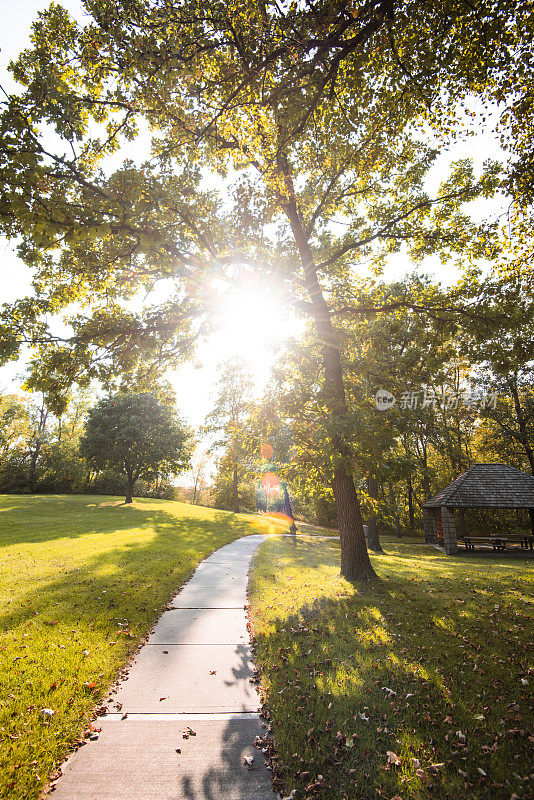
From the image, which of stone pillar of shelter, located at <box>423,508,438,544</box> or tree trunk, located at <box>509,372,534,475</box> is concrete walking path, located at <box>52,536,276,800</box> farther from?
tree trunk, located at <box>509,372,534,475</box>

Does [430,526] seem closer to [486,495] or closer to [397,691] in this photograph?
[486,495]

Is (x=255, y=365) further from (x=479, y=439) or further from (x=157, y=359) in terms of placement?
(x=479, y=439)

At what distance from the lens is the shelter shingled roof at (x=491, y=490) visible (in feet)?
63.7

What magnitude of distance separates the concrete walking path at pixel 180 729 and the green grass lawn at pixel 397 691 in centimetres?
35

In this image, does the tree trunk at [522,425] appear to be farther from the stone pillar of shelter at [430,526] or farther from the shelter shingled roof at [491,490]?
the stone pillar of shelter at [430,526]

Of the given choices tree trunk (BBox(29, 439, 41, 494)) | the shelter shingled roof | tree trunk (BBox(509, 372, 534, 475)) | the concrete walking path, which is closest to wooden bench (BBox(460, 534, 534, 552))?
the shelter shingled roof

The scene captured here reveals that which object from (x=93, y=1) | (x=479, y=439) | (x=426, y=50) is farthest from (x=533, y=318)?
(x=479, y=439)

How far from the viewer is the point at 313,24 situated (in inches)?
193

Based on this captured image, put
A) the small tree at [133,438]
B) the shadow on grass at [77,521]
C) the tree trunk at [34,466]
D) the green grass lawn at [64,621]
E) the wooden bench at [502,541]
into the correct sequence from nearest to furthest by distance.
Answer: the green grass lawn at [64,621]
the shadow on grass at [77,521]
the wooden bench at [502,541]
the small tree at [133,438]
the tree trunk at [34,466]

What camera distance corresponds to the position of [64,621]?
612cm

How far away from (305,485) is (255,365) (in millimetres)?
4611

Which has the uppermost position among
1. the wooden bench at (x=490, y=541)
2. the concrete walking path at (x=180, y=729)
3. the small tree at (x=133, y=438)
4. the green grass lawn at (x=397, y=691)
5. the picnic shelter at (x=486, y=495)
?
the small tree at (x=133, y=438)

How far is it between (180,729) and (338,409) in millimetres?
6709

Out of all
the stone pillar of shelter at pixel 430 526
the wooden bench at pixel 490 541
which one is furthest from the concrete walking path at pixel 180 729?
the stone pillar of shelter at pixel 430 526
